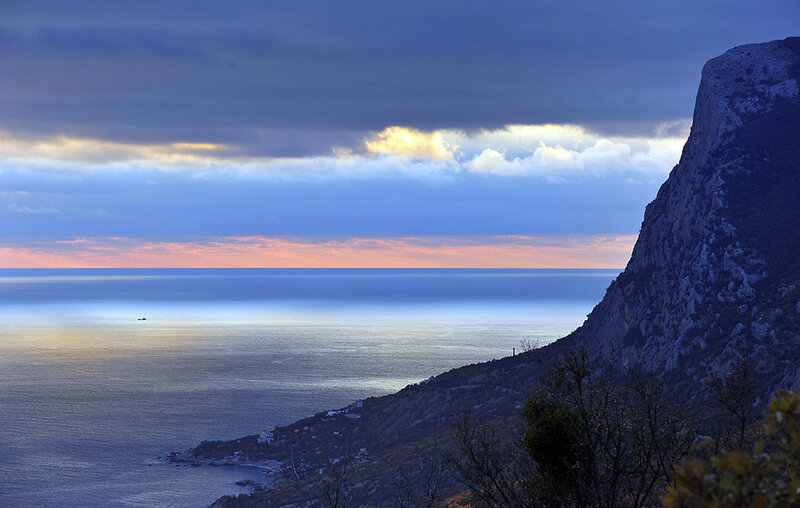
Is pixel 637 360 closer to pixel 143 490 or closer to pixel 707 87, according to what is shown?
pixel 707 87

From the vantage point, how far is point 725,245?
100 m

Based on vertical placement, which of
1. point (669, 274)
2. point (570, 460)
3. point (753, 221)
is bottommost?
point (570, 460)

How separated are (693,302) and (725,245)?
9453mm

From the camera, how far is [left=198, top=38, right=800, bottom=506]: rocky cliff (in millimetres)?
88000

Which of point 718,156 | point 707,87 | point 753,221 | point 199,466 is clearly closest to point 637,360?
point 753,221

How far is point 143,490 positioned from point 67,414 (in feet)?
181

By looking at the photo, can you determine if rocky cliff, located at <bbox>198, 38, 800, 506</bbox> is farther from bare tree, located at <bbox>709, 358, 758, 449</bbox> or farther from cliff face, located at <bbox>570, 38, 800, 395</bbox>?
bare tree, located at <bbox>709, 358, 758, 449</bbox>

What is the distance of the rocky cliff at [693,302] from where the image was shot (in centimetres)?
8800

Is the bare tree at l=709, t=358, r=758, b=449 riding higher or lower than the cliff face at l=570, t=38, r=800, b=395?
lower

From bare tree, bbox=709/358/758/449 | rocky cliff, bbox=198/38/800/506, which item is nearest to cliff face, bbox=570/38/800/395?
rocky cliff, bbox=198/38/800/506

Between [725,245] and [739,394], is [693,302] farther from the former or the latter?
[739,394]

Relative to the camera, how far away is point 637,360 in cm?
10300

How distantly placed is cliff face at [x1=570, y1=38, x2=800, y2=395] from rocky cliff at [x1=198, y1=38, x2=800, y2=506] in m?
0.19

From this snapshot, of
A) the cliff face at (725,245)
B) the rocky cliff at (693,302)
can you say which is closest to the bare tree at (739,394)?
the rocky cliff at (693,302)
